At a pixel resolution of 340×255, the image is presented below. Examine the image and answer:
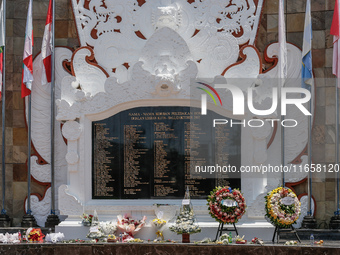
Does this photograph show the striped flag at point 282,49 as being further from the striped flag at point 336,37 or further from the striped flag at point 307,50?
the striped flag at point 336,37

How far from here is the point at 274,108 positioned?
38.8 ft

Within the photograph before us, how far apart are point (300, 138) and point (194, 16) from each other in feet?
10.5

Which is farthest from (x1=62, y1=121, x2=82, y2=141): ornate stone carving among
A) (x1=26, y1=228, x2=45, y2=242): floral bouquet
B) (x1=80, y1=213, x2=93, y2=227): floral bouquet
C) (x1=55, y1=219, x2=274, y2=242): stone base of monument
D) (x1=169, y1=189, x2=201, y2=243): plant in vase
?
(x1=169, y1=189, x2=201, y2=243): plant in vase

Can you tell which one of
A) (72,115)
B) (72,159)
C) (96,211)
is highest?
(72,115)

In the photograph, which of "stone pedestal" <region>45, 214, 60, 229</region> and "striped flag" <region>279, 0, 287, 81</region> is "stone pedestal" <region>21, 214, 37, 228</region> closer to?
"stone pedestal" <region>45, 214, 60, 229</region>

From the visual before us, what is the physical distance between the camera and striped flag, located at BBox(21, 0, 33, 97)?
474 inches

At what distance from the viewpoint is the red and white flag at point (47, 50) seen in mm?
12203

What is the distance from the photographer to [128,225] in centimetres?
1141

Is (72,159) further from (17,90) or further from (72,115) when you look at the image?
(17,90)

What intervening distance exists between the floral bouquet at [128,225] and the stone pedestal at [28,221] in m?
1.94

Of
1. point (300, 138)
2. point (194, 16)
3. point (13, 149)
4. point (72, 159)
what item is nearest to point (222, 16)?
point (194, 16)

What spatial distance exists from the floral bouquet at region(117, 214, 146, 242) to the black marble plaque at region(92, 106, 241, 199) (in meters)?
0.51

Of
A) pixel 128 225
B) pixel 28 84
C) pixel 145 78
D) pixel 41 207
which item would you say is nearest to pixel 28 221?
pixel 41 207

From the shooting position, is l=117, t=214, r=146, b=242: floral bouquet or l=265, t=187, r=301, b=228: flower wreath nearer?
l=265, t=187, r=301, b=228: flower wreath
